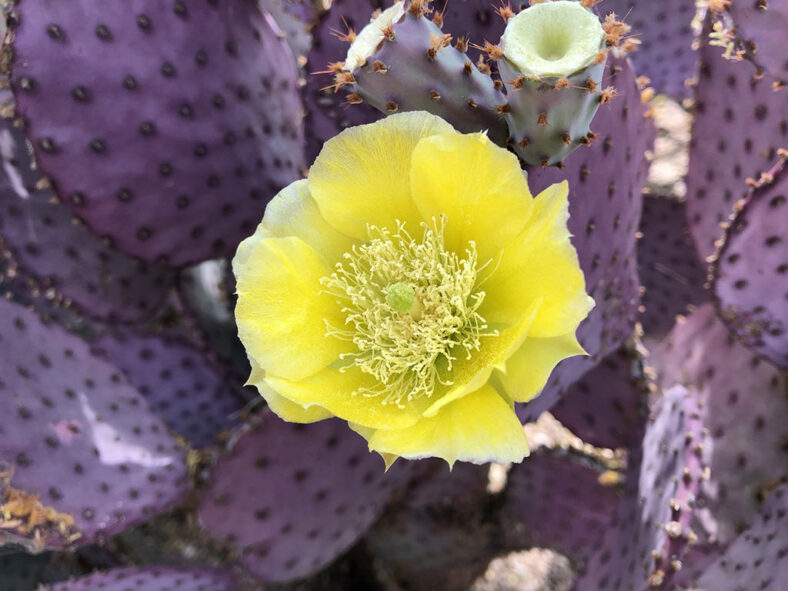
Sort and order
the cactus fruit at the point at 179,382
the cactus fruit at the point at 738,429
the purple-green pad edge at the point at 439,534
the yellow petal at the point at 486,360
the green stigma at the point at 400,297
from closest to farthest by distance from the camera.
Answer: the yellow petal at the point at 486,360 < the green stigma at the point at 400,297 < the cactus fruit at the point at 738,429 < the cactus fruit at the point at 179,382 < the purple-green pad edge at the point at 439,534

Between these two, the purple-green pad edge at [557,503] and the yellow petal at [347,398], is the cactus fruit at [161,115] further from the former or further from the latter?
the purple-green pad edge at [557,503]

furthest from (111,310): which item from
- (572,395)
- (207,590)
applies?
(572,395)

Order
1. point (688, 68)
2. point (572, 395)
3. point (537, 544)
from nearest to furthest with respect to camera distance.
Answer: point (572, 395)
point (537, 544)
point (688, 68)

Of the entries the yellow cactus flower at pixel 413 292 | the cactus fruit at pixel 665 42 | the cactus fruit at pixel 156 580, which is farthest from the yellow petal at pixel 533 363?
A: the cactus fruit at pixel 665 42

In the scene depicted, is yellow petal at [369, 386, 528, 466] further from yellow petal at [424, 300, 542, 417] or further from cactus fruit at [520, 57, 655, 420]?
cactus fruit at [520, 57, 655, 420]

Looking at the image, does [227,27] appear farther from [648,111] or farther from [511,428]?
[511,428]

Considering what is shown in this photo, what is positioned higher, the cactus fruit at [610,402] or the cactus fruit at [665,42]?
the cactus fruit at [665,42]

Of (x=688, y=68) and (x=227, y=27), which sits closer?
(x=227, y=27)
